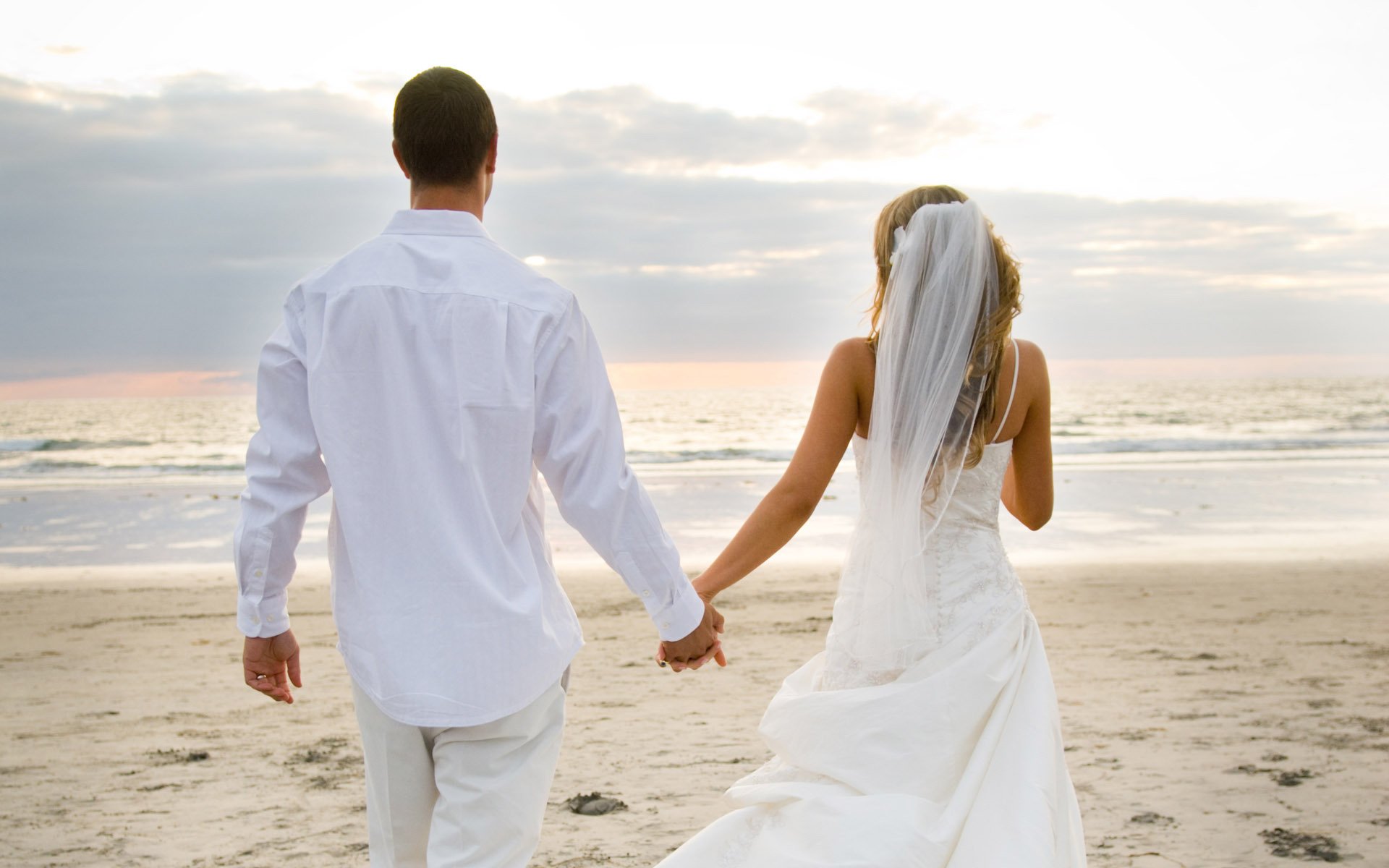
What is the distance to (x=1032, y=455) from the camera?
9.39 ft

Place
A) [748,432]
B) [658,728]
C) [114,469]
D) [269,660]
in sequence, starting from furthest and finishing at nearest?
[748,432]
[114,469]
[658,728]
[269,660]

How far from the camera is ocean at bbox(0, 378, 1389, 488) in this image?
22438mm

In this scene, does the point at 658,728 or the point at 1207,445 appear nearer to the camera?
the point at 658,728

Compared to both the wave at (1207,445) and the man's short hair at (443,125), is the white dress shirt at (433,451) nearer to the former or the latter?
the man's short hair at (443,125)

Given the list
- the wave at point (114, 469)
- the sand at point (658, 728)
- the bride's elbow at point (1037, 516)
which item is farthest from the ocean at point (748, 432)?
the bride's elbow at point (1037, 516)

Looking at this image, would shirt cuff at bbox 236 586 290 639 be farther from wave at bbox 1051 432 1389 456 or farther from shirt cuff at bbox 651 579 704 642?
wave at bbox 1051 432 1389 456

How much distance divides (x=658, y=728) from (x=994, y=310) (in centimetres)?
327

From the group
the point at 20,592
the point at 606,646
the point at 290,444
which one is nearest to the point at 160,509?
the point at 20,592

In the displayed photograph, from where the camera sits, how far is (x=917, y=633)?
2.62 m

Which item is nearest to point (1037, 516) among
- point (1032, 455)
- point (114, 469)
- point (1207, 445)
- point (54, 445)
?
point (1032, 455)

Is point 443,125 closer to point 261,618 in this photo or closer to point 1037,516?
point 261,618

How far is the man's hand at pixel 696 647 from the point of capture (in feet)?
7.82

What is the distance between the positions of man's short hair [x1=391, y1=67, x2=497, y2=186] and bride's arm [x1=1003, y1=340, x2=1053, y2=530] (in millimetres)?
1431

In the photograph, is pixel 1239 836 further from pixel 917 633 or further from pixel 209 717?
pixel 209 717
